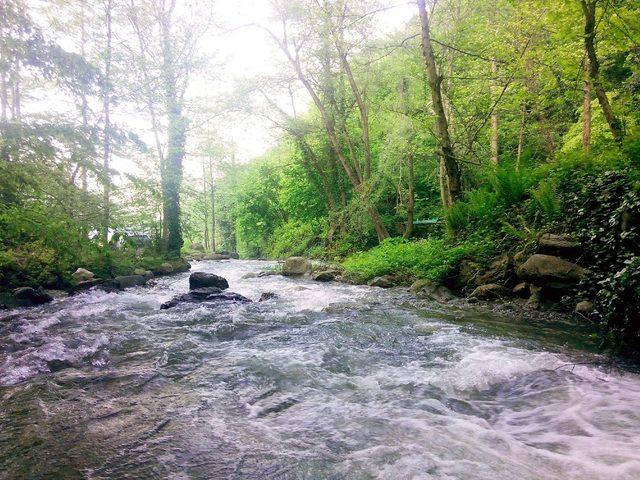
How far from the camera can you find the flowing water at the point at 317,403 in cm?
264

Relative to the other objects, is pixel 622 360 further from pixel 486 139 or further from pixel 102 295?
pixel 486 139

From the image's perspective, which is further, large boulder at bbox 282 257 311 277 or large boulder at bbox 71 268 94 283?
large boulder at bbox 282 257 311 277

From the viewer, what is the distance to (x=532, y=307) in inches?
269

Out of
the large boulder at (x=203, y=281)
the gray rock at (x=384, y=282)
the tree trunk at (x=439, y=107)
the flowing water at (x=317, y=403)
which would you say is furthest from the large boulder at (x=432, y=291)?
the large boulder at (x=203, y=281)

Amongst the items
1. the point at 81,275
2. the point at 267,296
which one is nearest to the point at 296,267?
the point at 267,296

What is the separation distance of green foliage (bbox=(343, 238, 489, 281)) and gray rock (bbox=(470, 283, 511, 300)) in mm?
1051

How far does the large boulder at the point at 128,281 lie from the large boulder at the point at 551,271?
11.4 meters

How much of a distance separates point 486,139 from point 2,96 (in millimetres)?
19259

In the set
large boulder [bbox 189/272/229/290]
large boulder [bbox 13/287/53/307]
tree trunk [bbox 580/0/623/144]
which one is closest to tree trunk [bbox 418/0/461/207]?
tree trunk [bbox 580/0/623/144]

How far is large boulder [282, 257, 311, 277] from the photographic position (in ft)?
49.4

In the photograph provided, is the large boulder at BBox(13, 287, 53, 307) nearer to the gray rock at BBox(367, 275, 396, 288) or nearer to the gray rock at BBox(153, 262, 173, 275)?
the gray rock at BBox(153, 262, 173, 275)

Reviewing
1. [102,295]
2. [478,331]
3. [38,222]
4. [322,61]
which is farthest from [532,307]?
[322,61]

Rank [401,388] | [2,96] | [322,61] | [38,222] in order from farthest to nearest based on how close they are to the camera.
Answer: [322,61], [2,96], [38,222], [401,388]

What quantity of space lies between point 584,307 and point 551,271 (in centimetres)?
76
